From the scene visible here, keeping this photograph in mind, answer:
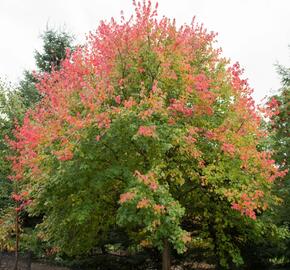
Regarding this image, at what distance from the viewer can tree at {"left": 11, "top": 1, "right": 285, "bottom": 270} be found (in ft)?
40.1

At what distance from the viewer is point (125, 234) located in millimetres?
18516

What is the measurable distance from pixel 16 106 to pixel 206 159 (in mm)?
12670

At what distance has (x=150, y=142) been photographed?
501 inches

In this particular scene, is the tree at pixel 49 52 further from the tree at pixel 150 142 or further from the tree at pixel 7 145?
the tree at pixel 150 142

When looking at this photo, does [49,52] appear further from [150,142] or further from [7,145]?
[150,142]

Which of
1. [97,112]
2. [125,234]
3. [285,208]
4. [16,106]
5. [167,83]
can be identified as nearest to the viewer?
[97,112]

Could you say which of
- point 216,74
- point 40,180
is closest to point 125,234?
point 40,180

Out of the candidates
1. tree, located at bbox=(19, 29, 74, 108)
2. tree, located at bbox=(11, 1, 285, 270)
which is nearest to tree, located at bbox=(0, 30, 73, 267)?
tree, located at bbox=(19, 29, 74, 108)

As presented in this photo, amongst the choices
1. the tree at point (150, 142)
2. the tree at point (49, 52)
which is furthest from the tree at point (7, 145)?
the tree at point (150, 142)

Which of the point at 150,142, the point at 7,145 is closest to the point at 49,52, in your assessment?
the point at 7,145

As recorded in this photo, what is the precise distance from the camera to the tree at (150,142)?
12.2 metres

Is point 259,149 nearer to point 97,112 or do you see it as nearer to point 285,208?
point 285,208

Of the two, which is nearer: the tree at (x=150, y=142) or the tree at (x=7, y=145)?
the tree at (x=150, y=142)

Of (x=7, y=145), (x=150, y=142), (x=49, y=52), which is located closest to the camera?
(x=150, y=142)
